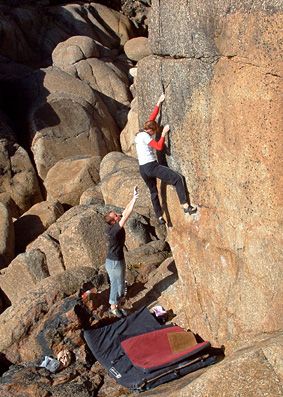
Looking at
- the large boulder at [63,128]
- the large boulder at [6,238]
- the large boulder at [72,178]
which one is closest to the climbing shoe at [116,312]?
the large boulder at [6,238]

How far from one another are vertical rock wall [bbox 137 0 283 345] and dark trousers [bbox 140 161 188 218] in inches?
4.8

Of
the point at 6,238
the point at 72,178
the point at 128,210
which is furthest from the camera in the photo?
the point at 72,178

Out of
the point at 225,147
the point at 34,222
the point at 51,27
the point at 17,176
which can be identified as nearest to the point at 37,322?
the point at 225,147

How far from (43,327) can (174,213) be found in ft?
8.45

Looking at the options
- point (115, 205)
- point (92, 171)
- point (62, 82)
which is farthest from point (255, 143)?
point (62, 82)

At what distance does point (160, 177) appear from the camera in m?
8.91

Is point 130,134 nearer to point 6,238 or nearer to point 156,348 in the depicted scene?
point 6,238

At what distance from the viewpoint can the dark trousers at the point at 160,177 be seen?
8633 mm

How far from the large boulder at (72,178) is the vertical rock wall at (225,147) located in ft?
24.9

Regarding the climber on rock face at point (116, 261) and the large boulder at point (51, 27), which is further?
the large boulder at point (51, 27)

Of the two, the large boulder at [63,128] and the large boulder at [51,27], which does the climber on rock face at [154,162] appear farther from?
the large boulder at [51,27]

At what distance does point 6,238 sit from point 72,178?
3.03 metres

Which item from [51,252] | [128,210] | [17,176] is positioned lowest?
[17,176]

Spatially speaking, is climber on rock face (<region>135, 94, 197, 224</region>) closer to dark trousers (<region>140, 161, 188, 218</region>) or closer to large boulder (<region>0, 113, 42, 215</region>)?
dark trousers (<region>140, 161, 188, 218</region>)
